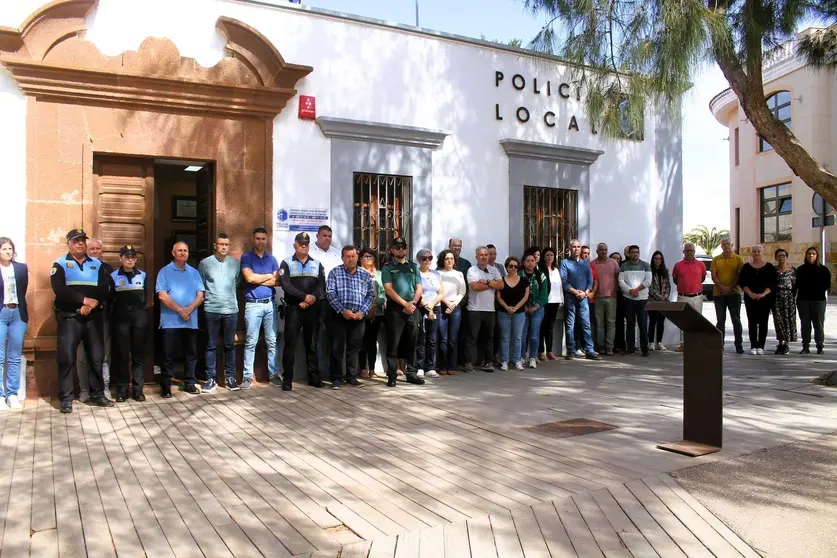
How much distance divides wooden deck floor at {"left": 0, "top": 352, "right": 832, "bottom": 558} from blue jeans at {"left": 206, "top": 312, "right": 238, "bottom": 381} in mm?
1367

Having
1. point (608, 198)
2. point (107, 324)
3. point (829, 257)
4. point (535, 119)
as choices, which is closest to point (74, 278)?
point (107, 324)

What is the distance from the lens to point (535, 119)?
1124cm

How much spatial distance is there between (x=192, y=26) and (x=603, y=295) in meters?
7.06

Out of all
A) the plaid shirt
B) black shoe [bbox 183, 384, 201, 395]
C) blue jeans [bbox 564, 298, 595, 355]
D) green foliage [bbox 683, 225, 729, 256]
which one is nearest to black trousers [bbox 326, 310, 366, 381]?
the plaid shirt

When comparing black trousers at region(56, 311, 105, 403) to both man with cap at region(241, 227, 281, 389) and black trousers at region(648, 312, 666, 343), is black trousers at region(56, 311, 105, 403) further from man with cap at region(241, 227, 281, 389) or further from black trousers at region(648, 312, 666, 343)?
black trousers at region(648, 312, 666, 343)

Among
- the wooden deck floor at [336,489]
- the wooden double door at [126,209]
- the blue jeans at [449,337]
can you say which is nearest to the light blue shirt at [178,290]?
the wooden double door at [126,209]

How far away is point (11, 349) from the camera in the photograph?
7176 mm

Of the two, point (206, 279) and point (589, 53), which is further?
point (589, 53)

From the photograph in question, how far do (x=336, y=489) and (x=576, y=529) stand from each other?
1518 mm

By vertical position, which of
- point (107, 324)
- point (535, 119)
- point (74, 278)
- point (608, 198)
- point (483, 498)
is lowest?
point (483, 498)

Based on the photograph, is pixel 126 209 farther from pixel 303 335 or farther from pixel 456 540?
pixel 456 540

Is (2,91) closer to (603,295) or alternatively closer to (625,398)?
(625,398)

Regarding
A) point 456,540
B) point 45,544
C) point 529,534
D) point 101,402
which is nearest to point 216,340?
point 101,402

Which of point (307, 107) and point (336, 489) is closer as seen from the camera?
point (336, 489)
